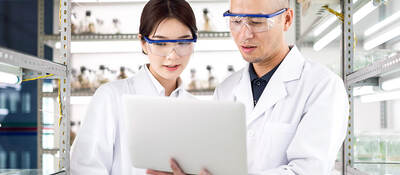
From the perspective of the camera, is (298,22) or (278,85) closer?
(278,85)

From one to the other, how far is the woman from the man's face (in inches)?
8.8

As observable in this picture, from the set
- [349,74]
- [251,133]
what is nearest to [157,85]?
[251,133]

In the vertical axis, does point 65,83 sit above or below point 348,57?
below

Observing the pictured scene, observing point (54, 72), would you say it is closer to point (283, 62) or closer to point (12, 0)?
point (283, 62)

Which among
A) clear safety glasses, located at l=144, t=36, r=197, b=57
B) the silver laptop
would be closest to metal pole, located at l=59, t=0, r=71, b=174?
clear safety glasses, located at l=144, t=36, r=197, b=57

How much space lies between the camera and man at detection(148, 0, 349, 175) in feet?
4.22

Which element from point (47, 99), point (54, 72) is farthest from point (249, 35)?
point (47, 99)

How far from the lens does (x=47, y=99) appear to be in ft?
11.5

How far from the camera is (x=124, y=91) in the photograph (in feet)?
5.00

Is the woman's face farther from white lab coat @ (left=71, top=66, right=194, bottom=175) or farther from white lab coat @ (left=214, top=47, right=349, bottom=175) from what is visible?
white lab coat @ (left=214, top=47, right=349, bottom=175)

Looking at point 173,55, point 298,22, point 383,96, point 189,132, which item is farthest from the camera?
point 298,22

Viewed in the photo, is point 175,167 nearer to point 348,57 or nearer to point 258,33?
point 258,33

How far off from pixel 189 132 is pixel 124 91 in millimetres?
574

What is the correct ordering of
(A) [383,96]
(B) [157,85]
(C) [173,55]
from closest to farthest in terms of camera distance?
1. (C) [173,55]
2. (B) [157,85]
3. (A) [383,96]
